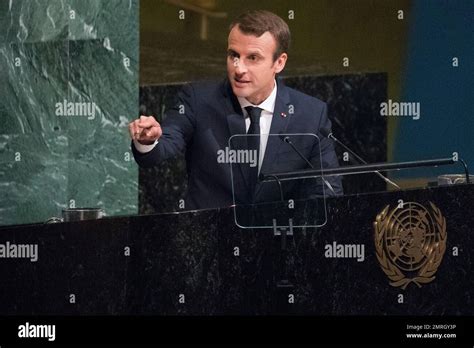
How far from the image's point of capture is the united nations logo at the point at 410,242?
692cm

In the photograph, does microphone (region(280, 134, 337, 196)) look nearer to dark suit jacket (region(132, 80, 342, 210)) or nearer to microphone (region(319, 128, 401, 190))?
dark suit jacket (region(132, 80, 342, 210))

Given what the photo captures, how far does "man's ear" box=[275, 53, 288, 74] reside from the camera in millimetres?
7918

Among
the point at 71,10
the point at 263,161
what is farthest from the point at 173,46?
the point at 263,161

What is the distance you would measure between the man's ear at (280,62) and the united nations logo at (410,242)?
138 cm

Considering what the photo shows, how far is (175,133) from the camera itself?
766 cm

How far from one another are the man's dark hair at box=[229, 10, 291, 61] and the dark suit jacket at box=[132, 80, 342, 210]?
0.77ft

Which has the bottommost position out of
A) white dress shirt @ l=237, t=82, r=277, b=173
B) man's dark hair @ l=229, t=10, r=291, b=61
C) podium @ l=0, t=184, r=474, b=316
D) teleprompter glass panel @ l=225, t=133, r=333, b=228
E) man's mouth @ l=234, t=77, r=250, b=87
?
podium @ l=0, t=184, r=474, b=316

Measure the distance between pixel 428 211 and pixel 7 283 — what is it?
224 centimetres

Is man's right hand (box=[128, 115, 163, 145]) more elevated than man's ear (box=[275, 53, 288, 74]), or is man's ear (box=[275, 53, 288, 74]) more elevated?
man's ear (box=[275, 53, 288, 74])

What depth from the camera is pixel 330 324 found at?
7.27 m

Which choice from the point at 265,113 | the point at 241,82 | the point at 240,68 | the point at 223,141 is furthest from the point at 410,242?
the point at 240,68

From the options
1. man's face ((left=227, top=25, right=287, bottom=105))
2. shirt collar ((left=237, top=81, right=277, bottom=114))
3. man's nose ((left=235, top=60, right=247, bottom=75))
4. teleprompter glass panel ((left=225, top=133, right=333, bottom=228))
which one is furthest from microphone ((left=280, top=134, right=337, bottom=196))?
man's nose ((left=235, top=60, right=247, bottom=75))

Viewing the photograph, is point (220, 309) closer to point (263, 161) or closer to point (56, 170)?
point (263, 161)

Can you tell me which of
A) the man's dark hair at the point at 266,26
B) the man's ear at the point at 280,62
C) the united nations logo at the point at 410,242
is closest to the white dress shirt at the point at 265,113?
the man's ear at the point at 280,62
